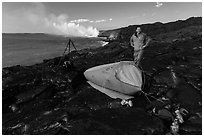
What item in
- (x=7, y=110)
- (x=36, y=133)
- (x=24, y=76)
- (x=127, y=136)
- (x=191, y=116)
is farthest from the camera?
(x=24, y=76)

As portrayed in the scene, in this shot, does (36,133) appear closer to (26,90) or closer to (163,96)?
(26,90)

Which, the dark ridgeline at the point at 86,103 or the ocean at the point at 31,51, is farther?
the ocean at the point at 31,51

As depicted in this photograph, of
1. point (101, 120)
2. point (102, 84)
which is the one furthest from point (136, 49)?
point (101, 120)

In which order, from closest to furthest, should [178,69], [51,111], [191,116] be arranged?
[191,116] < [51,111] < [178,69]

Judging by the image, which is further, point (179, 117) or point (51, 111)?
point (51, 111)

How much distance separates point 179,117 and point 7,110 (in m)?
9.21

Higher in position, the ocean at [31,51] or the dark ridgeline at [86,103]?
the dark ridgeline at [86,103]

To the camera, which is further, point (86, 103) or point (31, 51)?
point (31, 51)

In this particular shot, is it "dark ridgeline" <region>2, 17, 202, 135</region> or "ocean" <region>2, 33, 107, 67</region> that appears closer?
"dark ridgeline" <region>2, 17, 202, 135</region>

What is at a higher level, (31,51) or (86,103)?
(86,103)

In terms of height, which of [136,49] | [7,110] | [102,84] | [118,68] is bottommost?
[7,110]

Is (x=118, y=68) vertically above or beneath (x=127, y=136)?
above

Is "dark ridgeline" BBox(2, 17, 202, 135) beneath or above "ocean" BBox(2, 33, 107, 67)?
above

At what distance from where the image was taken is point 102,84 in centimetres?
1142
